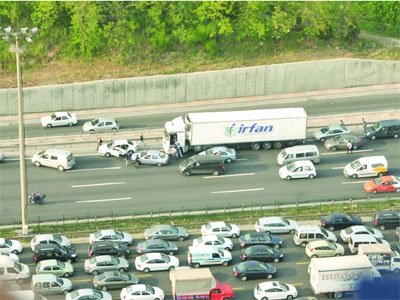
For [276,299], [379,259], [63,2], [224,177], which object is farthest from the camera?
[63,2]

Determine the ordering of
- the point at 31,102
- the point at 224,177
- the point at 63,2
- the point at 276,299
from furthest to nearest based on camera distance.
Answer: the point at 63,2 → the point at 31,102 → the point at 224,177 → the point at 276,299

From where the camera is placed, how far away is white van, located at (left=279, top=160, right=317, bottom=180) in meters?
68.2

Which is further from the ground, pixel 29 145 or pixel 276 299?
pixel 29 145

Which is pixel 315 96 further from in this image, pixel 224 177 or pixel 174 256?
pixel 174 256

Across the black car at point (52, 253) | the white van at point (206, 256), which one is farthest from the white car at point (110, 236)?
the white van at point (206, 256)

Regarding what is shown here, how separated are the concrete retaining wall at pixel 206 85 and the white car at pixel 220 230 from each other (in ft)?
93.2

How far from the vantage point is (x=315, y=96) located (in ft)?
284

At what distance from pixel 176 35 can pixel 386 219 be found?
36.5 metres

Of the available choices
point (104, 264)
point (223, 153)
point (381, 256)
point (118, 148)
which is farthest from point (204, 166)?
point (381, 256)

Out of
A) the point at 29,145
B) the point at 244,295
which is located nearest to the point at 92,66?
the point at 29,145

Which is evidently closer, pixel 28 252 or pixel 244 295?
pixel 244 295

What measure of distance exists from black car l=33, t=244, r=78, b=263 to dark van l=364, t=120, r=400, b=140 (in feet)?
108

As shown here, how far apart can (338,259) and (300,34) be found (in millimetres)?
44587

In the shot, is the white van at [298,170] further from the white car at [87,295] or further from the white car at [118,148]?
the white car at [87,295]
